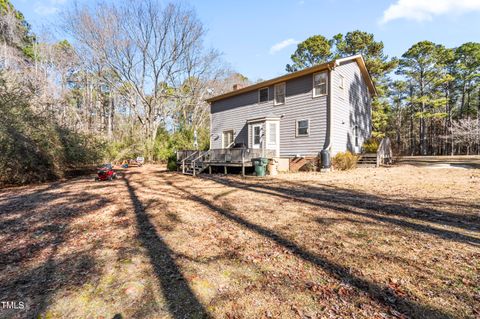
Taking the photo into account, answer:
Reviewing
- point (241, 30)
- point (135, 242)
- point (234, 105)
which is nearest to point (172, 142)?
point (234, 105)

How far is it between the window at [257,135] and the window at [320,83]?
4011 millimetres

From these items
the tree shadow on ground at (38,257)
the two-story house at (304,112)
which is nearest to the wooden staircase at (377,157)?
the two-story house at (304,112)

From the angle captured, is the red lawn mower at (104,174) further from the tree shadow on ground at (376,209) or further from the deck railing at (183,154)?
the tree shadow on ground at (376,209)

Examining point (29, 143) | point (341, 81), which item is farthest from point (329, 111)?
point (29, 143)

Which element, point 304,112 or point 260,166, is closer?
point 260,166

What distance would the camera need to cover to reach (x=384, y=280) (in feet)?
8.41

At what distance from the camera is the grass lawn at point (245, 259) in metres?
2.22

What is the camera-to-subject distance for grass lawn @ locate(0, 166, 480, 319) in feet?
7.29

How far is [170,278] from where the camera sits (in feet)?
8.91

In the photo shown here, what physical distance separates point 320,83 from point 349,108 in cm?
334

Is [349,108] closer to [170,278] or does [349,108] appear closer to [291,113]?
[291,113]

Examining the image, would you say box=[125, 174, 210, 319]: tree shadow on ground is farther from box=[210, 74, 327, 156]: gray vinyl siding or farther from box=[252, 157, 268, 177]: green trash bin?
box=[210, 74, 327, 156]: gray vinyl siding

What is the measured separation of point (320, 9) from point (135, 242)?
46.4ft

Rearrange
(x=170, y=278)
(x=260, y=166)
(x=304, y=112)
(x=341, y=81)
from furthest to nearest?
1. (x=341, y=81)
2. (x=304, y=112)
3. (x=260, y=166)
4. (x=170, y=278)
